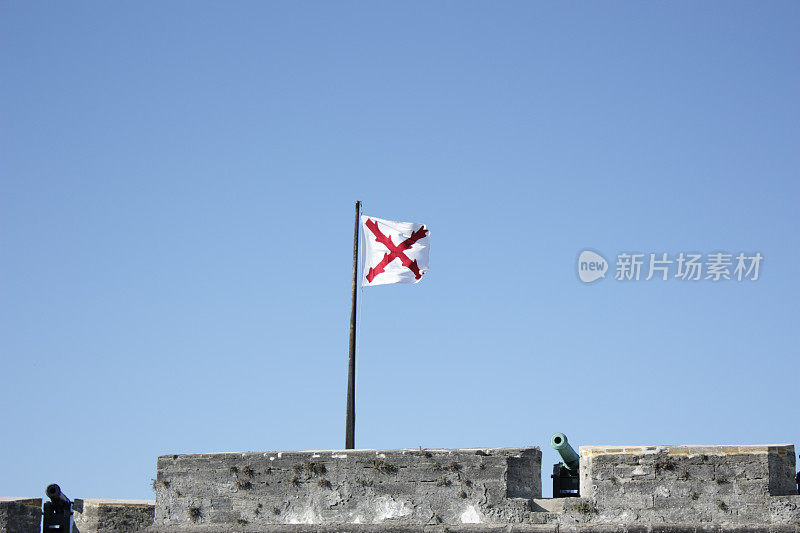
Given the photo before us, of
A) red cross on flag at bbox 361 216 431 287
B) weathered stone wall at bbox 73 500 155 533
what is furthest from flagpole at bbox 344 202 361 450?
weathered stone wall at bbox 73 500 155 533

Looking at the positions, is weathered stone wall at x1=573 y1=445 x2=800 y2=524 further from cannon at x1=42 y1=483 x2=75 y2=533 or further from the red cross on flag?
cannon at x1=42 y1=483 x2=75 y2=533

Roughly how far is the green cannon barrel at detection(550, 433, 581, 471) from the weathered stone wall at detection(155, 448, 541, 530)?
0.32m

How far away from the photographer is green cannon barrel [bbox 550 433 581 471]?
14883 millimetres

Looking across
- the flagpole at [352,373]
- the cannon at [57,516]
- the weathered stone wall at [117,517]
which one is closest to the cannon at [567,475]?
the flagpole at [352,373]

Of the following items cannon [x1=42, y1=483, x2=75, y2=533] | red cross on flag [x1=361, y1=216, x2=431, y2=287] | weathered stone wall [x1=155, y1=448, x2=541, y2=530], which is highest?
red cross on flag [x1=361, y1=216, x2=431, y2=287]

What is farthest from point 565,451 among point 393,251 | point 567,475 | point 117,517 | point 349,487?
point 117,517

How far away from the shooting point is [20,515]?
56.5 ft

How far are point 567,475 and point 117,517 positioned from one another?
6.66 m

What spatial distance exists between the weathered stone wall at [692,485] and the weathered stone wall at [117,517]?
21.6 feet

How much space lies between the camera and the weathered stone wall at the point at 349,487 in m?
15.0

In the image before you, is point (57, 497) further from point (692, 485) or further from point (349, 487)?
point (692, 485)

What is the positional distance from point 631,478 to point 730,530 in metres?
1.29

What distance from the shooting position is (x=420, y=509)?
15.2 metres

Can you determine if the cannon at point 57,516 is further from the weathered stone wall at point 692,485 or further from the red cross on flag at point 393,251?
the weathered stone wall at point 692,485
